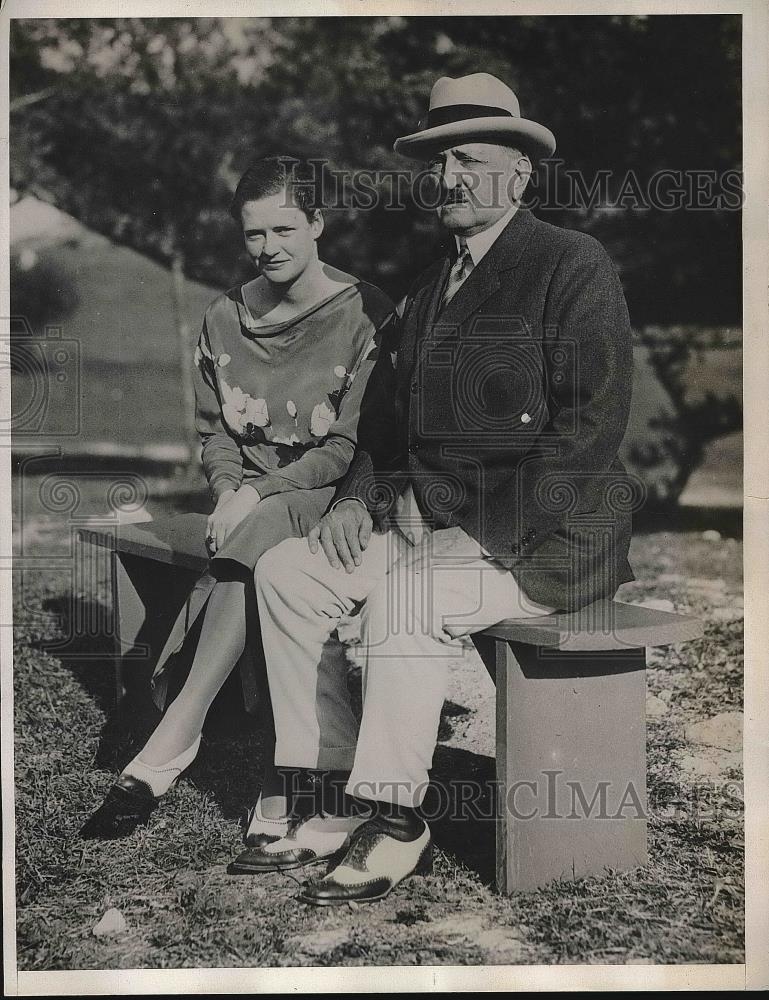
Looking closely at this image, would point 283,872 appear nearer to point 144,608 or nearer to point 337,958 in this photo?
point 337,958

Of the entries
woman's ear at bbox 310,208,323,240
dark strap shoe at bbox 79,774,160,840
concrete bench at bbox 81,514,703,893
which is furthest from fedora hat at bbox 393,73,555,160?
dark strap shoe at bbox 79,774,160,840

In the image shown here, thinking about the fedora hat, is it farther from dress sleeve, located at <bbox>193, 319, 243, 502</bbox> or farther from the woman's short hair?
dress sleeve, located at <bbox>193, 319, 243, 502</bbox>

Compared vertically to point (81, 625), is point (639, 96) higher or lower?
higher

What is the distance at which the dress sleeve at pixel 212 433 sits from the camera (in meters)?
3.69

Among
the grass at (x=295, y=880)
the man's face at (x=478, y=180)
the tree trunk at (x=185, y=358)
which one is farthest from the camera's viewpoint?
the tree trunk at (x=185, y=358)

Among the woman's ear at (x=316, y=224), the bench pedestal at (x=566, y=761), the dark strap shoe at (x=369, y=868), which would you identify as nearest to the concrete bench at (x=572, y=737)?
the bench pedestal at (x=566, y=761)

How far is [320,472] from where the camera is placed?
3.60m

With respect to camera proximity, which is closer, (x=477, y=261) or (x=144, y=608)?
(x=477, y=261)

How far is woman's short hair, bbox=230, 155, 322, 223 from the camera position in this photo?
11.7 feet

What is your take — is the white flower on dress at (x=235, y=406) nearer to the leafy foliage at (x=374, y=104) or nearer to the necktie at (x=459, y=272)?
the leafy foliage at (x=374, y=104)

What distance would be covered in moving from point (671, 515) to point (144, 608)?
1.99 m

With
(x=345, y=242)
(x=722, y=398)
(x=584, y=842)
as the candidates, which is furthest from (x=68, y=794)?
(x=722, y=398)

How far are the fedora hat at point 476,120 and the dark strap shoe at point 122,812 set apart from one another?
2.40 m

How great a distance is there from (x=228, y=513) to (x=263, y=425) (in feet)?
1.12
